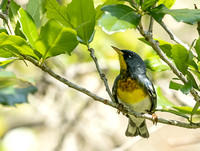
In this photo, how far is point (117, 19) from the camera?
1.47 metres

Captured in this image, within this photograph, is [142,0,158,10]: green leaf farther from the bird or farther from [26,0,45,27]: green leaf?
the bird

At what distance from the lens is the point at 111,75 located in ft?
14.4

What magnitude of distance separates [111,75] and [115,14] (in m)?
2.89

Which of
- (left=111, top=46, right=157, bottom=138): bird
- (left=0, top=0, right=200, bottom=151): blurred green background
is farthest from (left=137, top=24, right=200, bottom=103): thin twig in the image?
(left=0, top=0, right=200, bottom=151): blurred green background

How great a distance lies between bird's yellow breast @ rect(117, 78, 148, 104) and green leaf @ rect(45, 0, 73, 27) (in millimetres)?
1144

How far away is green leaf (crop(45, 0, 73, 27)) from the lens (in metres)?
1.74

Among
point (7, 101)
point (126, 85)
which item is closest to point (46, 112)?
point (7, 101)

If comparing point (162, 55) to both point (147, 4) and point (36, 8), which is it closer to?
point (147, 4)

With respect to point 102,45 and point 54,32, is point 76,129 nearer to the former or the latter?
point 102,45

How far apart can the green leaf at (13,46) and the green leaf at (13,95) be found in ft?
4.57

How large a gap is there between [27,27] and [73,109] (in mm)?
3233

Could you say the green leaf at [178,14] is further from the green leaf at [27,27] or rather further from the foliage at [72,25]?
the green leaf at [27,27]

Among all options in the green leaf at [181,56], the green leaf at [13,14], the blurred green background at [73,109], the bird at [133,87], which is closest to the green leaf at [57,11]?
the green leaf at [13,14]

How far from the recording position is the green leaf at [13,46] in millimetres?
1489
